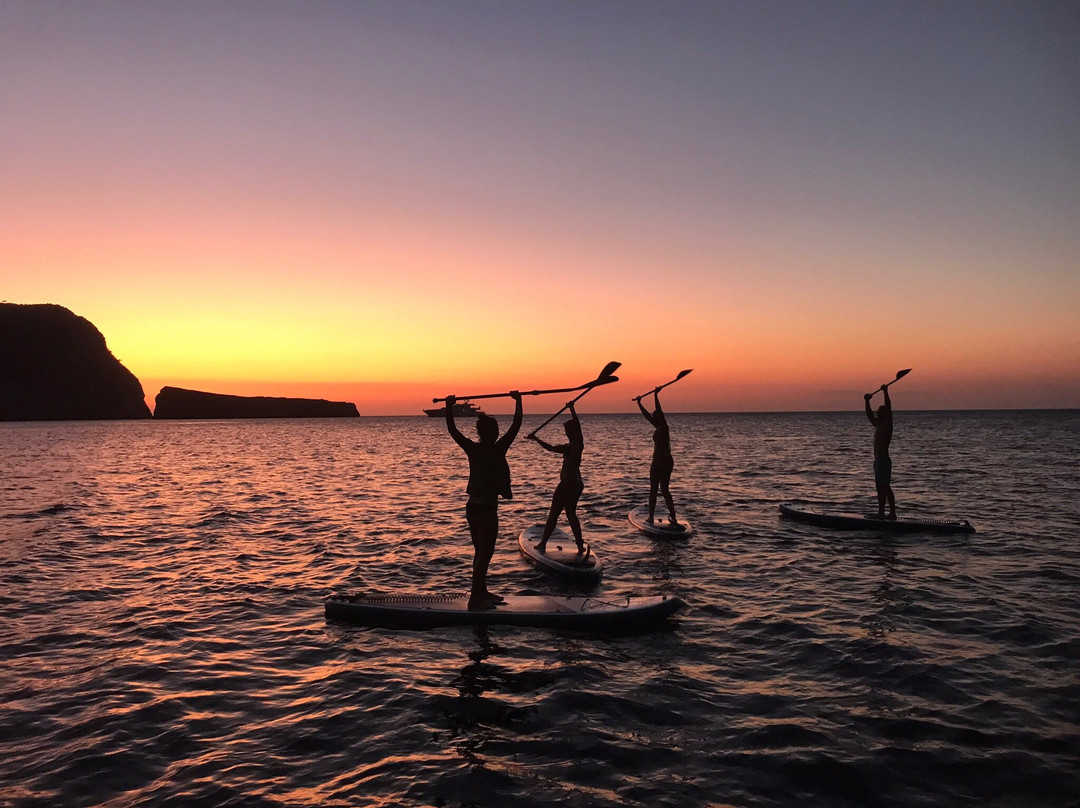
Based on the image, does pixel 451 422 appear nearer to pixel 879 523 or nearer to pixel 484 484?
pixel 484 484

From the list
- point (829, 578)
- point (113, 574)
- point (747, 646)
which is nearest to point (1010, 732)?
point (747, 646)

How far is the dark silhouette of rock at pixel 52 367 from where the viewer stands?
161750mm

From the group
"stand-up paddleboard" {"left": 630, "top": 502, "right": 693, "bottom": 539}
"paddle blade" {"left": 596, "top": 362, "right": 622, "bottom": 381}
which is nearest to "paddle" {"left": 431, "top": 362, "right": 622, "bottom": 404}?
"paddle blade" {"left": 596, "top": 362, "right": 622, "bottom": 381}

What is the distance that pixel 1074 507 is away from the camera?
21922 millimetres

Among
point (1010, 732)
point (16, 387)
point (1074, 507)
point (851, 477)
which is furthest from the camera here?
point (16, 387)

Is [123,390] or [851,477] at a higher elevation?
[123,390]

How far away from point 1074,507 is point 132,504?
3442 cm

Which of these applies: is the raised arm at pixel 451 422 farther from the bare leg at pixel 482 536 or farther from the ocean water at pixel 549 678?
the ocean water at pixel 549 678

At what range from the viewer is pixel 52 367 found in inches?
6575

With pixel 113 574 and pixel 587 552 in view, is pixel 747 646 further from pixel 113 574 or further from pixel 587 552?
pixel 113 574

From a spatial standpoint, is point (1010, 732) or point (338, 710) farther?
point (338, 710)

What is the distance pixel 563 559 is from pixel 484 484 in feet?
13.6

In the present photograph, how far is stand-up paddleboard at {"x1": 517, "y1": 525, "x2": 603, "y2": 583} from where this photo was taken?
12516 millimetres

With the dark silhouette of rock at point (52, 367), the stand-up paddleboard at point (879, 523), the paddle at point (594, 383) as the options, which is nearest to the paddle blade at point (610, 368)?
the paddle at point (594, 383)
